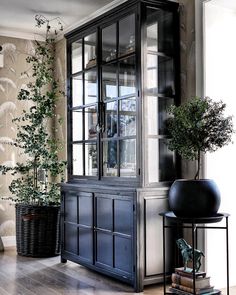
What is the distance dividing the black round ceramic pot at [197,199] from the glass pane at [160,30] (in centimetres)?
128

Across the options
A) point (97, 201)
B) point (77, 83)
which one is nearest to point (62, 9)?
point (77, 83)

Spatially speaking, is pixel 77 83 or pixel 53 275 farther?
pixel 77 83

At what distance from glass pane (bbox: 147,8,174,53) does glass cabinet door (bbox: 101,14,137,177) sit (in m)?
0.14

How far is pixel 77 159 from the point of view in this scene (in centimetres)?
443

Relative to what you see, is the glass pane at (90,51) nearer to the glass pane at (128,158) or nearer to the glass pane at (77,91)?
the glass pane at (77,91)

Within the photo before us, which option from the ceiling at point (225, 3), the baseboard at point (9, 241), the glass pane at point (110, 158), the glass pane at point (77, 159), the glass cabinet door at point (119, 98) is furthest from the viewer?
the baseboard at point (9, 241)

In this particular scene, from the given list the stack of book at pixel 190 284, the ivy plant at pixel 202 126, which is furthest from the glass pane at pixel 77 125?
the stack of book at pixel 190 284

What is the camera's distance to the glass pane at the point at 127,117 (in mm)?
3646

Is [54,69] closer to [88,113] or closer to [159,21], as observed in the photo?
[88,113]

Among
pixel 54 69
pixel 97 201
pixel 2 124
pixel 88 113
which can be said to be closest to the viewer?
pixel 97 201

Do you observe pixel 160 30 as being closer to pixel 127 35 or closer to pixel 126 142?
pixel 127 35

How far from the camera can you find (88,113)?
4258mm

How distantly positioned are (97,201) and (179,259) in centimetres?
85

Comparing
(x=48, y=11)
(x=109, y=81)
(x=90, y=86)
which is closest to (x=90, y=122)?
(x=90, y=86)
